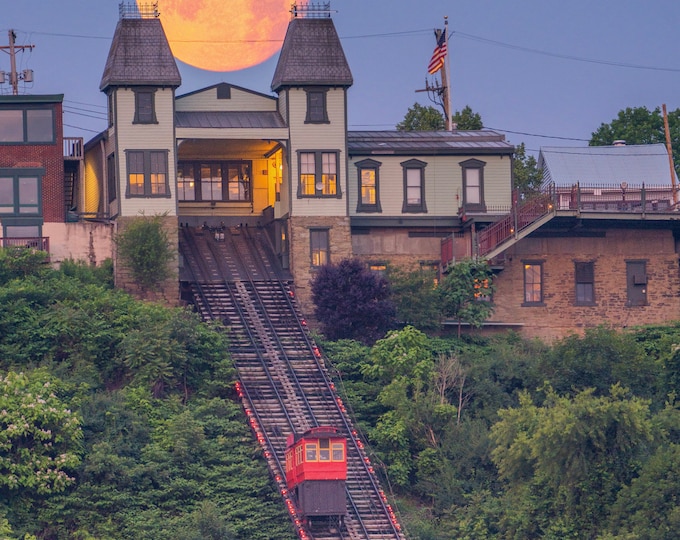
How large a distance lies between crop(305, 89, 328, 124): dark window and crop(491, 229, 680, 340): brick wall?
965 centimetres

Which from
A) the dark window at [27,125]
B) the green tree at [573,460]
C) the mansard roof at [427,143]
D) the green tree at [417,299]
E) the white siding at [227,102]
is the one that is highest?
the white siding at [227,102]

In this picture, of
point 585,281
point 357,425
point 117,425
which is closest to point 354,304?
point 357,425

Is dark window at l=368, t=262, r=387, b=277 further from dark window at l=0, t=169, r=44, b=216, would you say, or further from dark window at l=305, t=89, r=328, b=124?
dark window at l=0, t=169, r=44, b=216

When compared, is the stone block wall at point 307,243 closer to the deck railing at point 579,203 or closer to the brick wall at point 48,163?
the deck railing at point 579,203

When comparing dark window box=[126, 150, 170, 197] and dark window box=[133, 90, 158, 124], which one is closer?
dark window box=[126, 150, 170, 197]

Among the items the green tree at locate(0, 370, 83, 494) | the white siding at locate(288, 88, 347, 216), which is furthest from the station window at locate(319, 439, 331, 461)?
the white siding at locate(288, 88, 347, 216)

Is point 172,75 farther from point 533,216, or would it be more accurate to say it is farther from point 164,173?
point 533,216

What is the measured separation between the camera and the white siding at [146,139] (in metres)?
77.6

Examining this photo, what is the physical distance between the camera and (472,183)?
81312 mm

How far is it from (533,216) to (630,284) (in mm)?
5592

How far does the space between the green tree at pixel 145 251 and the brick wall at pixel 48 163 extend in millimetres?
3870

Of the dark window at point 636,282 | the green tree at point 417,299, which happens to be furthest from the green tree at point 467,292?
the dark window at point 636,282

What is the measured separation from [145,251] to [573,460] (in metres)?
22.8

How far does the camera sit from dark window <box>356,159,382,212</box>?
80.5 m
